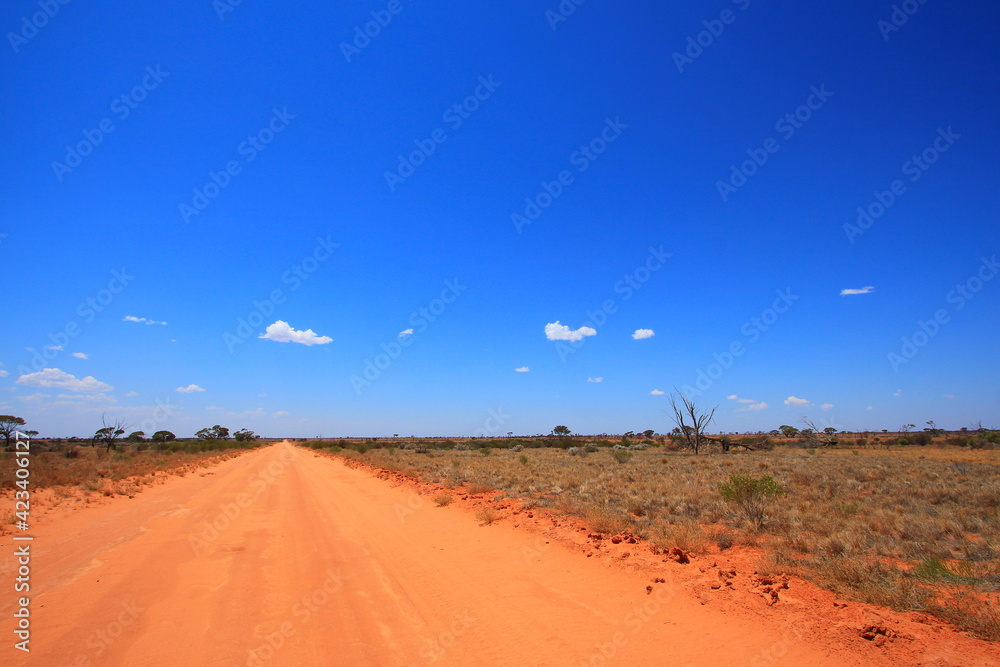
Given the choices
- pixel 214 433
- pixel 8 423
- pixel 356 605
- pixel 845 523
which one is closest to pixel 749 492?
pixel 845 523

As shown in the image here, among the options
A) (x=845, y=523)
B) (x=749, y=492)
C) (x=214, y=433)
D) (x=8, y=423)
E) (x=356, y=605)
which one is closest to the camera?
(x=356, y=605)

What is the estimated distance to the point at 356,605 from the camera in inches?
235

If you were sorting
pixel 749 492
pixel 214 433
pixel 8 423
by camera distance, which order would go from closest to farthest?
1. pixel 749 492
2. pixel 8 423
3. pixel 214 433

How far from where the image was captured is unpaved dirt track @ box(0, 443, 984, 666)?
4.74 meters

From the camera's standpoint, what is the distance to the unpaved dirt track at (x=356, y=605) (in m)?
4.74

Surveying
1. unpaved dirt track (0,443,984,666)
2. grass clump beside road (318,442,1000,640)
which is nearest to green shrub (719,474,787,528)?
grass clump beside road (318,442,1000,640)

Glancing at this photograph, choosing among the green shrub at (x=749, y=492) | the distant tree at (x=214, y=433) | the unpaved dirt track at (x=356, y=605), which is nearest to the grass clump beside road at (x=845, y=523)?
the green shrub at (x=749, y=492)

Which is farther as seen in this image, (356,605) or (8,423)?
(8,423)

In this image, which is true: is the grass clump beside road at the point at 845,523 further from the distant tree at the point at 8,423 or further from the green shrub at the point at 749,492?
the distant tree at the point at 8,423

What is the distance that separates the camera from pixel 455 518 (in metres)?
12.2

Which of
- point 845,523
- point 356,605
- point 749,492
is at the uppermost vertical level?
point 749,492

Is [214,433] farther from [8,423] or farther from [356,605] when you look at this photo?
[356,605]

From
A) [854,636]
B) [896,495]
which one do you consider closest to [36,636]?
[854,636]

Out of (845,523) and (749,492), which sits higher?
(749,492)
